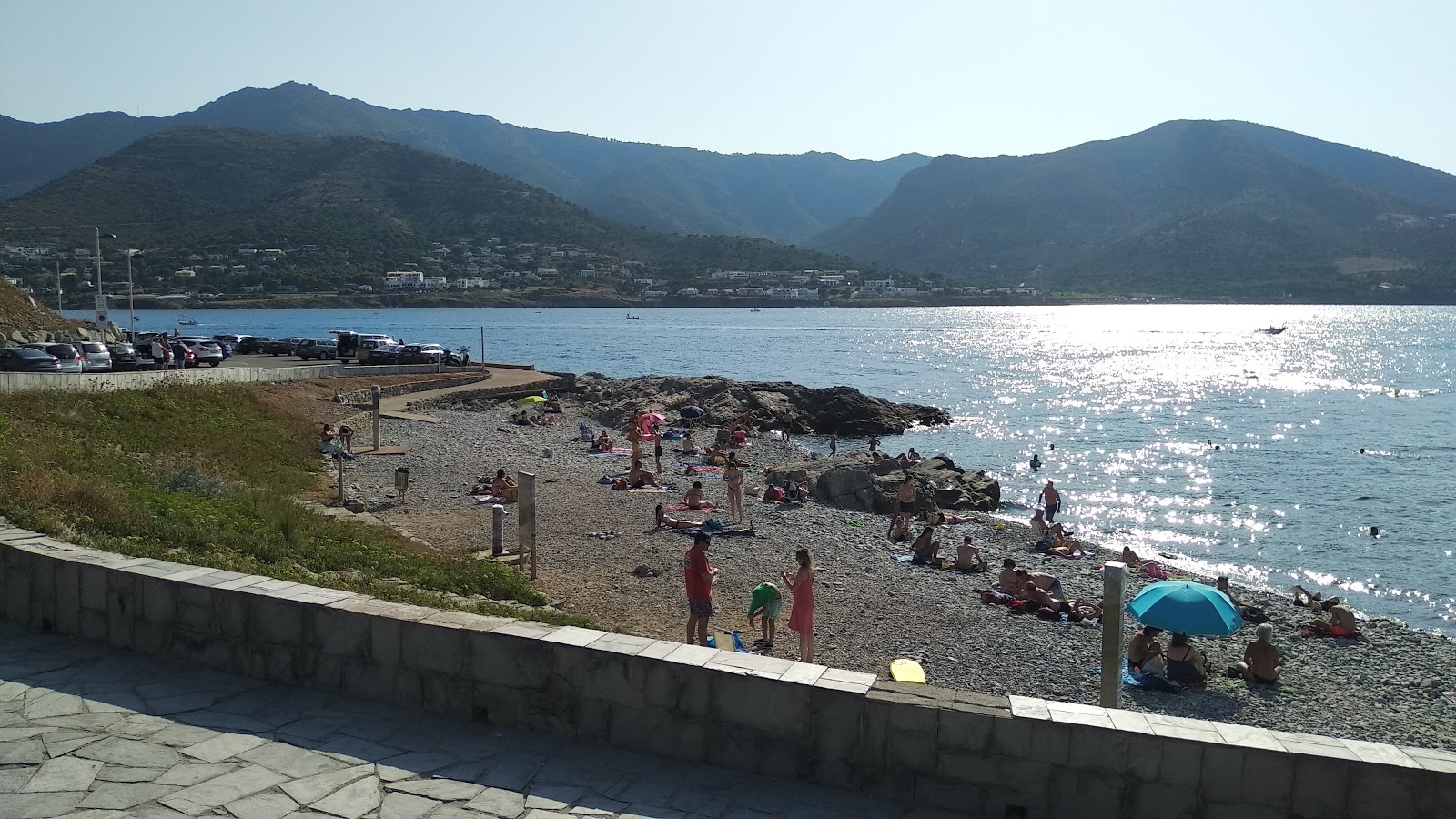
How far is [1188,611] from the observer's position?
1341cm

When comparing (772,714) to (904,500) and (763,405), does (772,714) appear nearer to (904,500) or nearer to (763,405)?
(904,500)

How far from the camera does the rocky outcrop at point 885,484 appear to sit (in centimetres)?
2605

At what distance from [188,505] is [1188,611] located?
40.4 feet

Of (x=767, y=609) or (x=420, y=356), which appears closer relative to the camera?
(x=767, y=609)

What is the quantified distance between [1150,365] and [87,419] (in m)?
87.8

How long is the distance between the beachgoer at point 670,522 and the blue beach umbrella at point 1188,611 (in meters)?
8.76

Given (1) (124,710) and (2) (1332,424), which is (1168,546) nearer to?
(1) (124,710)

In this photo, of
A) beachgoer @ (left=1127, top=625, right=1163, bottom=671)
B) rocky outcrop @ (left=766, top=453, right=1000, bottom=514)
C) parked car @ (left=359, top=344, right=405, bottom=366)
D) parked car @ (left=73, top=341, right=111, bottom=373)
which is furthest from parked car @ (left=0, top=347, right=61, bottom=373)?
beachgoer @ (left=1127, top=625, right=1163, bottom=671)

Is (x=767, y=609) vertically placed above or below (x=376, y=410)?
below

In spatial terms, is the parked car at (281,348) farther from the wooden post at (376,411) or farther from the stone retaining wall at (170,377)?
the wooden post at (376,411)

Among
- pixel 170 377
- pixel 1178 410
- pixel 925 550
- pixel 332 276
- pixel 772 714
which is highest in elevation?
pixel 332 276

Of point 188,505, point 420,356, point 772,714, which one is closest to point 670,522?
point 188,505

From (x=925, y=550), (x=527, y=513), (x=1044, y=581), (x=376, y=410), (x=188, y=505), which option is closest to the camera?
(x=188, y=505)

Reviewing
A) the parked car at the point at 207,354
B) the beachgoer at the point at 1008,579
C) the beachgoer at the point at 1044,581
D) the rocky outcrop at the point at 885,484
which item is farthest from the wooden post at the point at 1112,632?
the parked car at the point at 207,354
